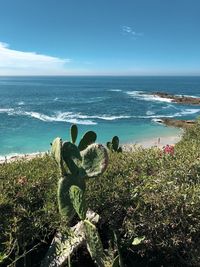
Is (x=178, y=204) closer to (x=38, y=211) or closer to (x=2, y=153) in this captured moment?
(x=38, y=211)

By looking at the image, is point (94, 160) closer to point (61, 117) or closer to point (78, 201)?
point (78, 201)

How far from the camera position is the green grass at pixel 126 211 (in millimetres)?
6238

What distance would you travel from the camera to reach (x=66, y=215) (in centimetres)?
613

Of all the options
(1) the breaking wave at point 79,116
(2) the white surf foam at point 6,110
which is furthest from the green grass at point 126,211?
(2) the white surf foam at point 6,110

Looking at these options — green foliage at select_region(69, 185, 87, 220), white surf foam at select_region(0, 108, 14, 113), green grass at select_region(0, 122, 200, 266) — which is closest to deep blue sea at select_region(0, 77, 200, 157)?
white surf foam at select_region(0, 108, 14, 113)

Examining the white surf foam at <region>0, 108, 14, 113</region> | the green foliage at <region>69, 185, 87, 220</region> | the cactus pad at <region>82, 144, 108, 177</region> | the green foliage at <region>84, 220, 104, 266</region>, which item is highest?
the cactus pad at <region>82, 144, 108, 177</region>

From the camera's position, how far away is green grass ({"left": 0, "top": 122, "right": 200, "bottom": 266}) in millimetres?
6238

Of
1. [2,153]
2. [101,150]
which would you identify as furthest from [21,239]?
[2,153]

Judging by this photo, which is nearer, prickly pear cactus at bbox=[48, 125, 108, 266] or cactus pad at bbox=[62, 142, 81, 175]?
prickly pear cactus at bbox=[48, 125, 108, 266]

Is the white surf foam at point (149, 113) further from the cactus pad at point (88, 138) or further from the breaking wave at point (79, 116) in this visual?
the cactus pad at point (88, 138)

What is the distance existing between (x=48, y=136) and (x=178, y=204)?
32076 millimetres

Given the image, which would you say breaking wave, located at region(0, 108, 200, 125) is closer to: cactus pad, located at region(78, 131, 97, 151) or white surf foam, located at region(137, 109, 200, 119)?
white surf foam, located at region(137, 109, 200, 119)

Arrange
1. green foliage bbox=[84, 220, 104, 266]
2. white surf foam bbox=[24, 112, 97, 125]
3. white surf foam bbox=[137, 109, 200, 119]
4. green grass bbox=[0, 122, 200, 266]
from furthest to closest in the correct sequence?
1. white surf foam bbox=[137, 109, 200, 119]
2. white surf foam bbox=[24, 112, 97, 125]
3. green grass bbox=[0, 122, 200, 266]
4. green foliage bbox=[84, 220, 104, 266]

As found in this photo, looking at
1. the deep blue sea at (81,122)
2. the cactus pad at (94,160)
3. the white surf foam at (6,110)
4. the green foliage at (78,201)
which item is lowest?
the deep blue sea at (81,122)
